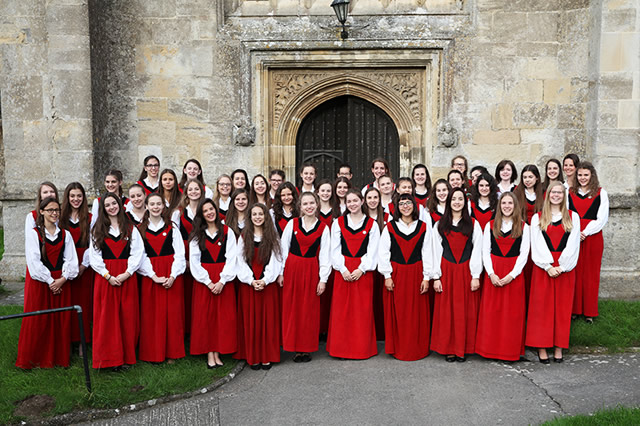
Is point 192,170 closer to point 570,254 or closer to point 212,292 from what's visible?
point 212,292

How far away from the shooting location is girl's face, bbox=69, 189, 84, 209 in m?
5.52

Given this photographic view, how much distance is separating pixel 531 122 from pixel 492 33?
4.48 ft

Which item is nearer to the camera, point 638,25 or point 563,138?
point 638,25

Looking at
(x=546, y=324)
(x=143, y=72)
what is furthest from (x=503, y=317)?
(x=143, y=72)

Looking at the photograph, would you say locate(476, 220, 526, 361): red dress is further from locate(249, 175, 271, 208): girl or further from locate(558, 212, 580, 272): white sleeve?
locate(249, 175, 271, 208): girl

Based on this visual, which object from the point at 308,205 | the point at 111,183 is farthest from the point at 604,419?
the point at 111,183

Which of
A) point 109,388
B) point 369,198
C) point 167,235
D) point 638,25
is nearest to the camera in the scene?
point 109,388

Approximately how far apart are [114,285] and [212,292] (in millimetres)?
837

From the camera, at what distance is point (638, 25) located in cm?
766

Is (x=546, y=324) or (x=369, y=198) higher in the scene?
(x=369, y=198)

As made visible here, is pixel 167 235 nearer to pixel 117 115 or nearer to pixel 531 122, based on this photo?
pixel 117 115

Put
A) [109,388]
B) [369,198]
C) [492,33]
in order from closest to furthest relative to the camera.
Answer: [109,388] < [369,198] < [492,33]

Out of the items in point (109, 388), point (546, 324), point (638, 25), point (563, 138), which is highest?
point (638, 25)

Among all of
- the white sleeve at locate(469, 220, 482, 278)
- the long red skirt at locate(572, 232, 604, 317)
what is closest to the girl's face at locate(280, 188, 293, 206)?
the white sleeve at locate(469, 220, 482, 278)
